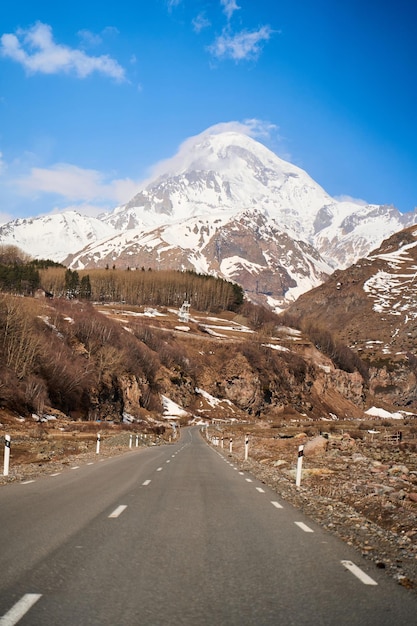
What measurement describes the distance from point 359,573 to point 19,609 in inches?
181

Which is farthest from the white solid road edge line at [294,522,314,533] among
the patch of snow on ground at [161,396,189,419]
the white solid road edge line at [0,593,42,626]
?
the patch of snow on ground at [161,396,189,419]

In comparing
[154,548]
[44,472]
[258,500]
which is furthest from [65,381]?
[154,548]

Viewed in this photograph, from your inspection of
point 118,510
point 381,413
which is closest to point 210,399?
point 381,413

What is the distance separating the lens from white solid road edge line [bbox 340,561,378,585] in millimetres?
7577

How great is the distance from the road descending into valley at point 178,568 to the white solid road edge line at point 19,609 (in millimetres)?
19

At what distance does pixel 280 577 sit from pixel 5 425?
42287 millimetres

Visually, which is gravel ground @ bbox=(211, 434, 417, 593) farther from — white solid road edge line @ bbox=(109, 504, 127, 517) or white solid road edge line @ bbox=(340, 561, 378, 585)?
white solid road edge line @ bbox=(109, 504, 127, 517)

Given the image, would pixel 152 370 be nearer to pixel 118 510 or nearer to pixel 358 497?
pixel 358 497

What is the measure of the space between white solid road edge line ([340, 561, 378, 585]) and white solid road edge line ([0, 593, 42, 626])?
13.6 ft

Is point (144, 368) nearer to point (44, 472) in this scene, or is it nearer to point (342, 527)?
point (44, 472)

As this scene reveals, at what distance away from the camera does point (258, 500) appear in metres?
15.4

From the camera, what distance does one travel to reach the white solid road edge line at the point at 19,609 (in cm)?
559

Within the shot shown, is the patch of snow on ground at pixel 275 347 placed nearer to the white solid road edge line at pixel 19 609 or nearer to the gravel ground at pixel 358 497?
the gravel ground at pixel 358 497

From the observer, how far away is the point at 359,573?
8000 mm
